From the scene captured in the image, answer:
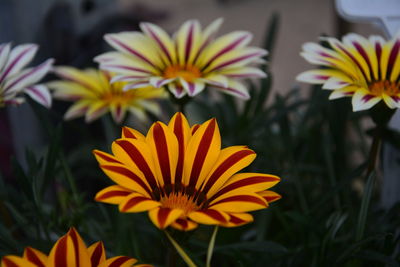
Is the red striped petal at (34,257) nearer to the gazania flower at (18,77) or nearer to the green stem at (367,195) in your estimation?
the gazania flower at (18,77)

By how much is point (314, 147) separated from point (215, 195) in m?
0.42

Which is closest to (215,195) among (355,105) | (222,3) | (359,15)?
(355,105)

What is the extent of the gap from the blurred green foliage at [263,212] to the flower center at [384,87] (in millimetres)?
77

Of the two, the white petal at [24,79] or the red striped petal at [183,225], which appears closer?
the red striped petal at [183,225]

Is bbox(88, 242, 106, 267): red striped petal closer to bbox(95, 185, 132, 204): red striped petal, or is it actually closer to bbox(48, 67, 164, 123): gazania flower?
bbox(95, 185, 132, 204): red striped petal

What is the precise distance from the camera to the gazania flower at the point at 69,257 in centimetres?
34

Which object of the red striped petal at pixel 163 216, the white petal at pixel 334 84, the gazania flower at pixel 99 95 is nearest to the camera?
the red striped petal at pixel 163 216

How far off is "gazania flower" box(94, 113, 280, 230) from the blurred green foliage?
0.12ft

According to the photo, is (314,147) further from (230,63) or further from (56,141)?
(56,141)

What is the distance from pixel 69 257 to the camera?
1.18 ft

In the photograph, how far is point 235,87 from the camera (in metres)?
0.53

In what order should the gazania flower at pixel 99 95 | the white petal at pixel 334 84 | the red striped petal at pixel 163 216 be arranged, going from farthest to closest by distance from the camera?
the gazania flower at pixel 99 95
the white petal at pixel 334 84
the red striped petal at pixel 163 216

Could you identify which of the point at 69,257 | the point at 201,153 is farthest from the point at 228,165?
the point at 69,257

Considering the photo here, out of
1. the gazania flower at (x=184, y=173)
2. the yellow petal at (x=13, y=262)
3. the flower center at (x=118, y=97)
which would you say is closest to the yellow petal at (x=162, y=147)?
the gazania flower at (x=184, y=173)
